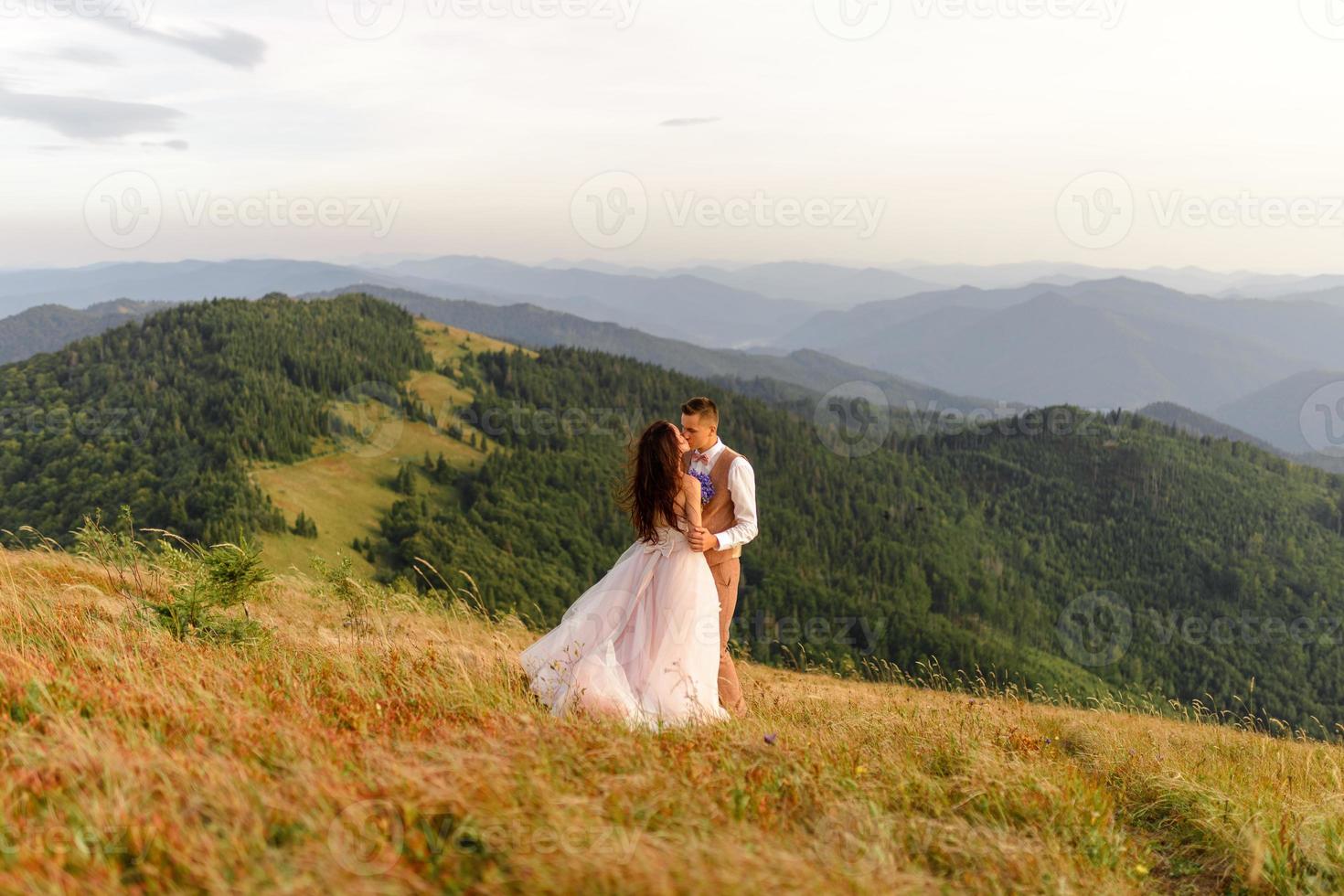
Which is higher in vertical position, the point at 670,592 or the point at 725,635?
the point at 670,592

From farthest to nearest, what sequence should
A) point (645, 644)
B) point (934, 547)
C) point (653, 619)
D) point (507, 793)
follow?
point (934, 547) → point (653, 619) → point (645, 644) → point (507, 793)

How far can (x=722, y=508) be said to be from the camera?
26.9ft

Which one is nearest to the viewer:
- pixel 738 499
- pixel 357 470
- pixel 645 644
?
pixel 645 644

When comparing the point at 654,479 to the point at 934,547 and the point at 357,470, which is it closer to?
the point at 357,470

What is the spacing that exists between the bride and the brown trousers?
0.18 m

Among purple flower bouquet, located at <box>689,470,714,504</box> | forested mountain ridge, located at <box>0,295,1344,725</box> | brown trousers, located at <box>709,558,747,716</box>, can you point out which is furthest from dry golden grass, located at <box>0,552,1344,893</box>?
forested mountain ridge, located at <box>0,295,1344,725</box>

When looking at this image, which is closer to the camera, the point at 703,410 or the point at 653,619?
→ the point at 653,619

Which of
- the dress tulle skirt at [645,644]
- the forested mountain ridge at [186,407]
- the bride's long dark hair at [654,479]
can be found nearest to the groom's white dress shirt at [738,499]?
the dress tulle skirt at [645,644]

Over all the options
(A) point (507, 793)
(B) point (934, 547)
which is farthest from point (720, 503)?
(B) point (934, 547)

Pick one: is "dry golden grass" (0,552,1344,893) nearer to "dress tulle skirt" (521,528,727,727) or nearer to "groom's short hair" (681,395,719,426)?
"dress tulle skirt" (521,528,727,727)

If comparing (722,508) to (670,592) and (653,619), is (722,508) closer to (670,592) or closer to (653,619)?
(670,592)

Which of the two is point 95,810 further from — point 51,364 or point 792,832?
point 51,364

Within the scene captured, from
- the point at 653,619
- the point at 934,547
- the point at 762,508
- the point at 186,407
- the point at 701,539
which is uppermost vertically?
the point at 701,539

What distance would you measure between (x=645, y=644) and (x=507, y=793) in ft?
12.8
